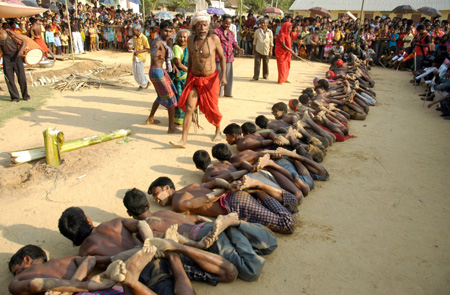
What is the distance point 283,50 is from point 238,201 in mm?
7163

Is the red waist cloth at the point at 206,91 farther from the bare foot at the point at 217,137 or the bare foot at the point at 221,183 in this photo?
the bare foot at the point at 221,183

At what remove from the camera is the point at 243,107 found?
6.96 m

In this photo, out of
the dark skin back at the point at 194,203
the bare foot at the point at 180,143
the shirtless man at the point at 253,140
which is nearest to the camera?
the dark skin back at the point at 194,203

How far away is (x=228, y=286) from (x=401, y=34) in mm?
14328

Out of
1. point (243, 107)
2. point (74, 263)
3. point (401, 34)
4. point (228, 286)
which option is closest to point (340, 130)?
point (243, 107)

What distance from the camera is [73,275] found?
7.12 ft

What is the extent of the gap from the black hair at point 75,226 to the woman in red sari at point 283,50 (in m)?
7.76

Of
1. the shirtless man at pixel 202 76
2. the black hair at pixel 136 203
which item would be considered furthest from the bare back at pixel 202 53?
the black hair at pixel 136 203

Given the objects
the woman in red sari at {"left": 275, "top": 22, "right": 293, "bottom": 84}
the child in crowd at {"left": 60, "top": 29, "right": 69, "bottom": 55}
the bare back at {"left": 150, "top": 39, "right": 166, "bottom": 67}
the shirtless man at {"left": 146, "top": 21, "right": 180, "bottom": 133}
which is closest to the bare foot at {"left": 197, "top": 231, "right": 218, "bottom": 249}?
the shirtless man at {"left": 146, "top": 21, "right": 180, "bottom": 133}

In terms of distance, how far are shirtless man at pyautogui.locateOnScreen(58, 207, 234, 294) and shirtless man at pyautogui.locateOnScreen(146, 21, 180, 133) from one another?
9.54 ft

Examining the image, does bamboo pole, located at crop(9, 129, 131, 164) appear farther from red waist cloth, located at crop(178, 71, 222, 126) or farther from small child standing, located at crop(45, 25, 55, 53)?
small child standing, located at crop(45, 25, 55, 53)

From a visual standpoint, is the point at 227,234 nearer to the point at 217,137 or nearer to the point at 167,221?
the point at 167,221

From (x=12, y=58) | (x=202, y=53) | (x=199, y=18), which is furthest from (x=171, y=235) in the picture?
(x=12, y=58)

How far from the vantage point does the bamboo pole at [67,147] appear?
4.07 metres
